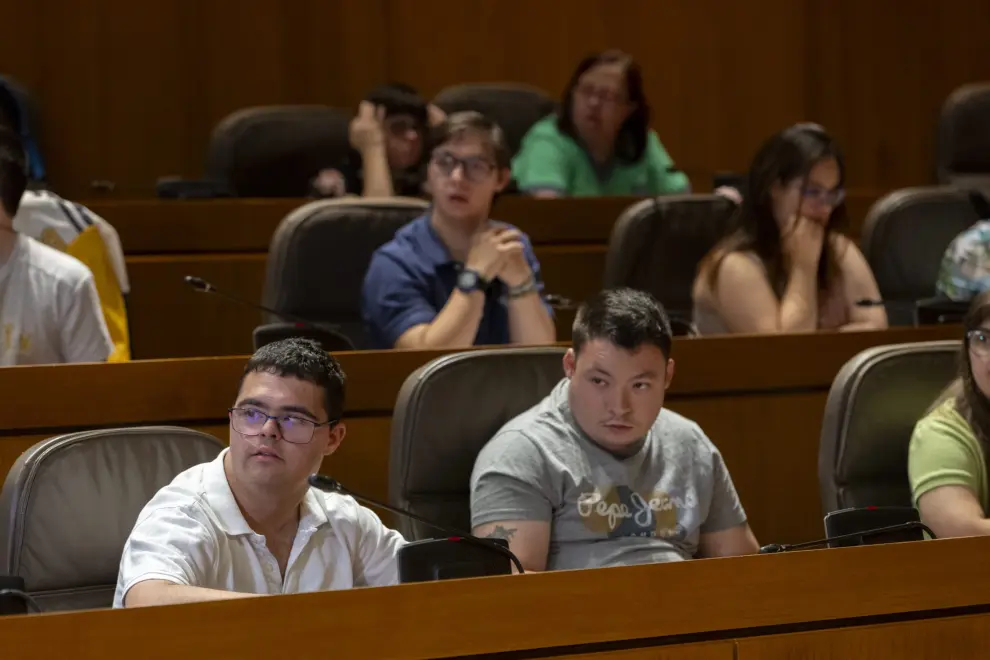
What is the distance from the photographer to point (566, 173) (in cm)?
425

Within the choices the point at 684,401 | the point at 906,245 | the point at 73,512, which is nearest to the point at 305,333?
the point at 684,401

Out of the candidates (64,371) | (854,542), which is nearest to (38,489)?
(64,371)

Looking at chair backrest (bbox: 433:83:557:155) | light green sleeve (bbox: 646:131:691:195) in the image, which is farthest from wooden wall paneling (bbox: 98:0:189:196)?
light green sleeve (bbox: 646:131:691:195)

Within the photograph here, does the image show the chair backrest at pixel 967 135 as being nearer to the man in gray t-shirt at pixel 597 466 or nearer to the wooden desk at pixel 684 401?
the wooden desk at pixel 684 401

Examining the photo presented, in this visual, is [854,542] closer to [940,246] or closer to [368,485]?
[368,485]

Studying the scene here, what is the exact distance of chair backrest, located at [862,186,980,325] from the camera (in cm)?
372

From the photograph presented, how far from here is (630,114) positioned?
426 cm

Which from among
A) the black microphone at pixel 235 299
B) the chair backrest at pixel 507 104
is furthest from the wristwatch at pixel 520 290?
the chair backrest at pixel 507 104

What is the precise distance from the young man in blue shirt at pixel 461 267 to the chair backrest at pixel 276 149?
45.1 inches

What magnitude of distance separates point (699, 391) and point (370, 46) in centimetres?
274

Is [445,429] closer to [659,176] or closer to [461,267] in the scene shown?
[461,267]

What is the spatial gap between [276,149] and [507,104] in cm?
82

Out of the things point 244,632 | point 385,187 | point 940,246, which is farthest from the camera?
point 385,187

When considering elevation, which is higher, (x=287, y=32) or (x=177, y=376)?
(x=287, y=32)
